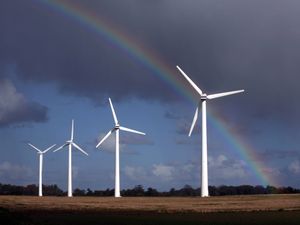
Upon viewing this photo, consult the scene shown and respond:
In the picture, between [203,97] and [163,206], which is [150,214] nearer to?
[163,206]

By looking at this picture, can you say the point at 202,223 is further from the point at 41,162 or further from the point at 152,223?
Answer: the point at 41,162

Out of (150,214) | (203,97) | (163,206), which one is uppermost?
(203,97)

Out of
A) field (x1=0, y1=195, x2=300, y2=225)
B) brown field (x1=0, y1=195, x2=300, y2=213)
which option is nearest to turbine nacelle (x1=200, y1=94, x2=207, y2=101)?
brown field (x1=0, y1=195, x2=300, y2=213)

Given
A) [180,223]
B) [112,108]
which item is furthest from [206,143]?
[180,223]

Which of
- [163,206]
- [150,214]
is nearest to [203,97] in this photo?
[163,206]

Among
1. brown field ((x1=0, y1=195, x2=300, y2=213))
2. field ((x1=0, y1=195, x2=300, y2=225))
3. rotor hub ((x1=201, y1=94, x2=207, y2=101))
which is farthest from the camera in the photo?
rotor hub ((x1=201, y1=94, x2=207, y2=101))

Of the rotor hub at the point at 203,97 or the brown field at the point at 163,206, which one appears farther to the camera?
the rotor hub at the point at 203,97

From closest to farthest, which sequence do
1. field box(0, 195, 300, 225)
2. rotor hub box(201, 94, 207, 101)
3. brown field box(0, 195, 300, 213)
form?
field box(0, 195, 300, 225), brown field box(0, 195, 300, 213), rotor hub box(201, 94, 207, 101)

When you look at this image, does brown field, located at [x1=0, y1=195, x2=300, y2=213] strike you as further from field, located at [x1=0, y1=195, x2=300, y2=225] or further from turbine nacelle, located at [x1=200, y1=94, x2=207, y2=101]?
turbine nacelle, located at [x1=200, y1=94, x2=207, y2=101]

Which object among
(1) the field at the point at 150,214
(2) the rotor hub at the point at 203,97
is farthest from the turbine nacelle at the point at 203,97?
(1) the field at the point at 150,214

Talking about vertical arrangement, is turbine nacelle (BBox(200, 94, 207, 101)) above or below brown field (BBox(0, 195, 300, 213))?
above

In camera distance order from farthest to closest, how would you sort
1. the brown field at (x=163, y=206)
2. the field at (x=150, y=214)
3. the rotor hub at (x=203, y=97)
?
the rotor hub at (x=203, y=97) → the brown field at (x=163, y=206) → the field at (x=150, y=214)

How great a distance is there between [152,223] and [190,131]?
177 feet

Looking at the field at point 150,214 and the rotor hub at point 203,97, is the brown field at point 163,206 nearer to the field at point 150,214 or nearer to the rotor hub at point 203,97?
the field at point 150,214
